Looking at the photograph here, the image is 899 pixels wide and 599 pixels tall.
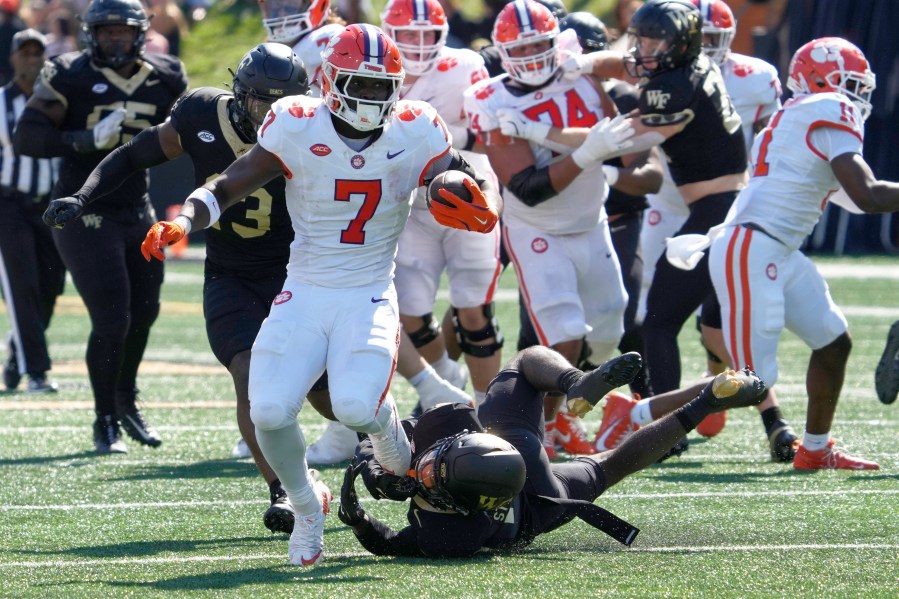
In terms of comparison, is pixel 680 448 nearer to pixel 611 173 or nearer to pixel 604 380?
pixel 611 173

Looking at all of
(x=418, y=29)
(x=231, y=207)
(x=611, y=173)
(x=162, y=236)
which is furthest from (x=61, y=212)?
(x=611, y=173)

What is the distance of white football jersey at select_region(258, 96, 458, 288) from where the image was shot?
4445mm

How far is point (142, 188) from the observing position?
6.64 m

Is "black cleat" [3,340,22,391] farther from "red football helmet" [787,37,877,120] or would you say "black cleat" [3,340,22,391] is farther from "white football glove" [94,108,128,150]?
"red football helmet" [787,37,877,120]

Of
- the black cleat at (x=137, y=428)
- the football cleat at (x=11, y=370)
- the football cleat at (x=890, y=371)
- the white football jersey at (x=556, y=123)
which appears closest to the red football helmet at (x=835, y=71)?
the football cleat at (x=890, y=371)

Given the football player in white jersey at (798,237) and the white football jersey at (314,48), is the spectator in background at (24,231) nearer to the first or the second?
the white football jersey at (314,48)

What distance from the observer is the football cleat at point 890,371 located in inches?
226

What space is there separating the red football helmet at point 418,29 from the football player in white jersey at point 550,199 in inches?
16.0

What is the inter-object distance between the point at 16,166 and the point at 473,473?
17.0ft

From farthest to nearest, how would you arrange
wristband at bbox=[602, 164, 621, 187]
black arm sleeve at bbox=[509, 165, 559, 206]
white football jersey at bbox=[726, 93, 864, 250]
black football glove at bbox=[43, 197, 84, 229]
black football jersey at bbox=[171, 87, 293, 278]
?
1. wristband at bbox=[602, 164, 621, 187]
2. black arm sleeve at bbox=[509, 165, 559, 206]
3. white football jersey at bbox=[726, 93, 864, 250]
4. black football jersey at bbox=[171, 87, 293, 278]
5. black football glove at bbox=[43, 197, 84, 229]

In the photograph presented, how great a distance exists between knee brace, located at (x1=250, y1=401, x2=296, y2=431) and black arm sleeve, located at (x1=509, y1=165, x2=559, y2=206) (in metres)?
2.20

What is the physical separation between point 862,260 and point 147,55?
9.52 m

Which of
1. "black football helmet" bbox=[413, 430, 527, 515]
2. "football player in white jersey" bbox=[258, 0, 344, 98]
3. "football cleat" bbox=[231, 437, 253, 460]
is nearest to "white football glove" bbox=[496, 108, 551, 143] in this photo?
"football player in white jersey" bbox=[258, 0, 344, 98]

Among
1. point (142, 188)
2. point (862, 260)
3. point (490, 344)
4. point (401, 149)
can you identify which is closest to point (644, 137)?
point (490, 344)
